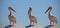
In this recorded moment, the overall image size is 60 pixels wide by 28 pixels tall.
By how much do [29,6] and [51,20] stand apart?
0.34m

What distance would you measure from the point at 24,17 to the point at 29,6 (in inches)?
5.9

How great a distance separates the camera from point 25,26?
1.89m

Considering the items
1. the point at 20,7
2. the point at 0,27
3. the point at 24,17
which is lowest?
the point at 0,27

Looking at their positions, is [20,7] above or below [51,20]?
above

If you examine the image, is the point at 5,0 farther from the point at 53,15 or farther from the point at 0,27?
the point at 53,15

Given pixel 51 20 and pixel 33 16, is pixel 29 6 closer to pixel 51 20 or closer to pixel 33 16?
pixel 33 16

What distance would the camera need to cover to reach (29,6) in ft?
6.20

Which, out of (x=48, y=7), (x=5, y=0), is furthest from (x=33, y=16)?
(x=5, y=0)

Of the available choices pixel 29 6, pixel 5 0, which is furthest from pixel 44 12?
pixel 5 0

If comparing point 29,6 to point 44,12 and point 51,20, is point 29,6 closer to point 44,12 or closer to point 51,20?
point 44,12

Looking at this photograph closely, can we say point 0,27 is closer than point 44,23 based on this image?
Yes

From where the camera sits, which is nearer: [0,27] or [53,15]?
[0,27]

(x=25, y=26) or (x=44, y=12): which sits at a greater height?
(x=44, y=12)

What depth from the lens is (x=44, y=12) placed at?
76.6 inches
